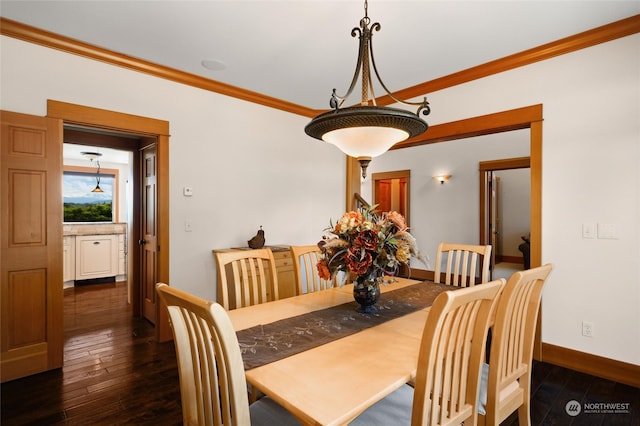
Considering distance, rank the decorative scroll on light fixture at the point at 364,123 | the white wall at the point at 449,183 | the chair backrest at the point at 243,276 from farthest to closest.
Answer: the white wall at the point at 449,183 → the chair backrest at the point at 243,276 → the decorative scroll on light fixture at the point at 364,123

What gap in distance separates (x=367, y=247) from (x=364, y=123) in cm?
61

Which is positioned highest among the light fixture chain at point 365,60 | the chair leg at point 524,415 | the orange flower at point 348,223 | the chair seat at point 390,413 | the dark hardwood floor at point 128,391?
the light fixture chain at point 365,60

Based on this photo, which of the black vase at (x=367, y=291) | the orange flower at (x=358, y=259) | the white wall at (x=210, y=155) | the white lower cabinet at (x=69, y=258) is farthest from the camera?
the white lower cabinet at (x=69, y=258)

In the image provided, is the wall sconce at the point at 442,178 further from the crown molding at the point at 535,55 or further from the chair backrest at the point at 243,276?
the chair backrest at the point at 243,276

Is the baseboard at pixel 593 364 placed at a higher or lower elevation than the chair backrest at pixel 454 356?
lower

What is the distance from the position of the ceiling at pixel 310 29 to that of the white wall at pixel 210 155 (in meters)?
0.28

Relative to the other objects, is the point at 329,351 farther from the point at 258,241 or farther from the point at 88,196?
the point at 88,196

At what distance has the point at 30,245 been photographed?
8.20ft

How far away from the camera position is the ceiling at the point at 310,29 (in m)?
2.20

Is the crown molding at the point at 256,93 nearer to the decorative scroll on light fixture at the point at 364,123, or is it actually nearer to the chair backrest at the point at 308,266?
the decorative scroll on light fixture at the point at 364,123

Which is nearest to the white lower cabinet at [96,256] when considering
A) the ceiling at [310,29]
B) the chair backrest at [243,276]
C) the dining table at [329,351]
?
the ceiling at [310,29]

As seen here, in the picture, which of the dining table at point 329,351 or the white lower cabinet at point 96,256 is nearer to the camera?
the dining table at point 329,351

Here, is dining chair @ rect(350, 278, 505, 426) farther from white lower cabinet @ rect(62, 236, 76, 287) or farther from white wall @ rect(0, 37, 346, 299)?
white lower cabinet @ rect(62, 236, 76, 287)

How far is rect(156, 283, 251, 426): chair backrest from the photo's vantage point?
34.9 inches
